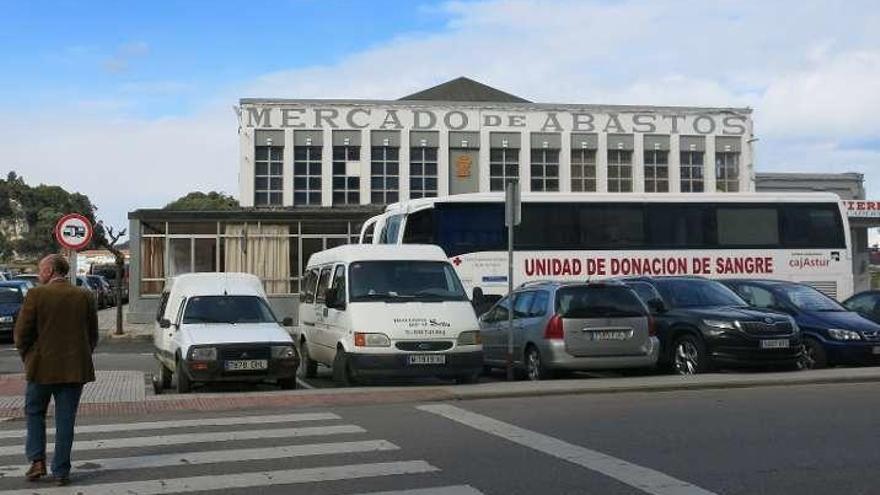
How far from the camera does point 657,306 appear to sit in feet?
53.7

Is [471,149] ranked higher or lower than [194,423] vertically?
higher

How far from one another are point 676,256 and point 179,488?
61.5ft

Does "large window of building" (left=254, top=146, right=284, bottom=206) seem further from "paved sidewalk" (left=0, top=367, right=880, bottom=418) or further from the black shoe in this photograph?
the black shoe

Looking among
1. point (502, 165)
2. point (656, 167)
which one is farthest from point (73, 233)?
point (656, 167)

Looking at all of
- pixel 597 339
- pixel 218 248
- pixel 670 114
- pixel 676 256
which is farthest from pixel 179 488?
pixel 670 114

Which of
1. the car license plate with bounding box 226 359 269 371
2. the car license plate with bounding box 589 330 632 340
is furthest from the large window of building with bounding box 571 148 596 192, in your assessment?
the car license plate with bounding box 226 359 269 371

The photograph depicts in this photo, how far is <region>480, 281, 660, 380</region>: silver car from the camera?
1475cm

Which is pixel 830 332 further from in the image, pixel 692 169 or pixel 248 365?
pixel 692 169

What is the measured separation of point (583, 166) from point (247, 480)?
48547 mm

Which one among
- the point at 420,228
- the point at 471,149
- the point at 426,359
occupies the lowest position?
the point at 426,359

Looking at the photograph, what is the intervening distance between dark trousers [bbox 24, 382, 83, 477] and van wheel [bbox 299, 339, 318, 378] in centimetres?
891

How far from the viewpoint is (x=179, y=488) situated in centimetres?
720

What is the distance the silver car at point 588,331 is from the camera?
1475 cm

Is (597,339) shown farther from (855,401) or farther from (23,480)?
(23,480)
